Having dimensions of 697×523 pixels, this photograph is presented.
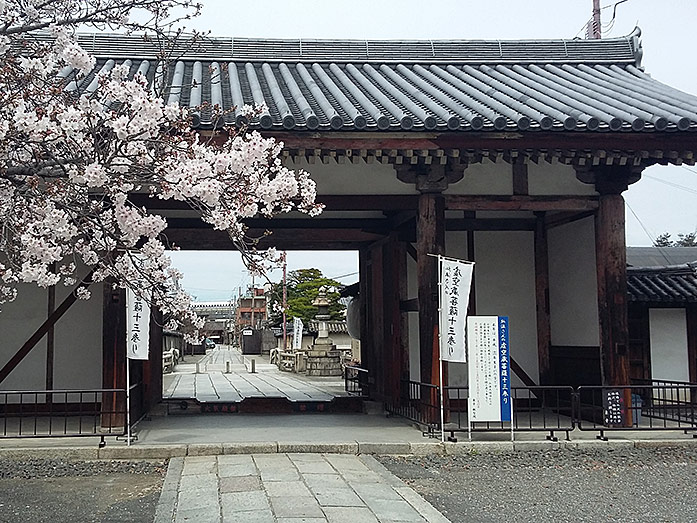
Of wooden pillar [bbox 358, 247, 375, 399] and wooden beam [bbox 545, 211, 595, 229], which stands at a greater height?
wooden beam [bbox 545, 211, 595, 229]

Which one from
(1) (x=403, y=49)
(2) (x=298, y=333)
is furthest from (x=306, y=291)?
(1) (x=403, y=49)

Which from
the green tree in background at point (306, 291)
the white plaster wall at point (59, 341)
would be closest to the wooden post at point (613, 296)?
the white plaster wall at point (59, 341)

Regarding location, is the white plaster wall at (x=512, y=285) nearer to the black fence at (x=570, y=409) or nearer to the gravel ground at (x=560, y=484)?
the black fence at (x=570, y=409)

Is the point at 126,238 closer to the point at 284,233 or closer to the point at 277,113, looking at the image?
the point at 277,113

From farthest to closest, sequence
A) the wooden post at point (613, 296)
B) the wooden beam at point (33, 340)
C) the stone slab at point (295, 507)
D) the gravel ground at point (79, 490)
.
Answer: the wooden beam at point (33, 340), the wooden post at point (613, 296), the gravel ground at point (79, 490), the stone slab at point (295, 507)

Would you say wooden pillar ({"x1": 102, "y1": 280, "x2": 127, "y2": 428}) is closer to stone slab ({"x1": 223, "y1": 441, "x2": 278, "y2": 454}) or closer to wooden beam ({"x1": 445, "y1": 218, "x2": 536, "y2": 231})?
stone slab ({"x1": 223, "y1": 441, "x2": 278, "y2": 454})

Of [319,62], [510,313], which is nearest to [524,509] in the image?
[510,313]

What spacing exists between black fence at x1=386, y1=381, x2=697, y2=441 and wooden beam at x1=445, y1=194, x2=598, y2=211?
229 centimetres

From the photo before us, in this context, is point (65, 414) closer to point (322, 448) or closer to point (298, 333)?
point (322, 448)

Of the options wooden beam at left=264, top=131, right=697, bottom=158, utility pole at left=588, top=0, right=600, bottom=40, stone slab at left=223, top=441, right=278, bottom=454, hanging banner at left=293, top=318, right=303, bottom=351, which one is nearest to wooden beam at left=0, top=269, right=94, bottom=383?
stone slab at left=223, top=441, right=278, bottom=454

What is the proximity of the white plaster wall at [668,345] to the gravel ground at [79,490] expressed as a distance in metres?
7.49

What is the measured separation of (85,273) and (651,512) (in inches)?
300

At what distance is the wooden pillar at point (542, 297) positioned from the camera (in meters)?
11.5

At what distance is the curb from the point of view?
27.1 ft
